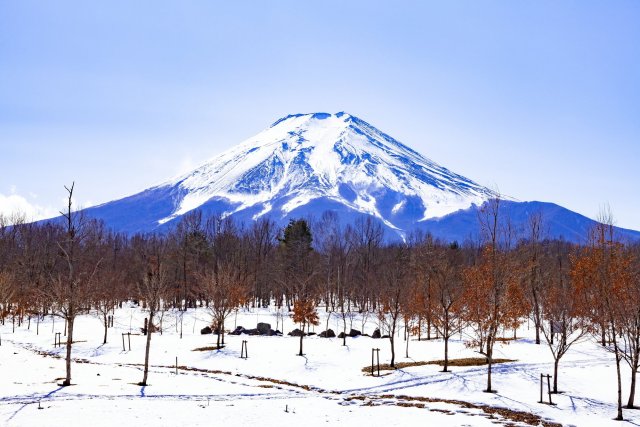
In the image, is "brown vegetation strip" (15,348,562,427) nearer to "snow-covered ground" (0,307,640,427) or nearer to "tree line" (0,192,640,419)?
"snow-covered ground" (0,307,640,427)

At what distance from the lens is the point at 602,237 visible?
41625mm

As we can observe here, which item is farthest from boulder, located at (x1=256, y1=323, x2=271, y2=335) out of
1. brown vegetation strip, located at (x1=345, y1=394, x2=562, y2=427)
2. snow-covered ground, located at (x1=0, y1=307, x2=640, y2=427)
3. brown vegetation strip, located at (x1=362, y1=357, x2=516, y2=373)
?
brown vegetation strip, located at (x1=345, y1=394, x2=562, y2=427)

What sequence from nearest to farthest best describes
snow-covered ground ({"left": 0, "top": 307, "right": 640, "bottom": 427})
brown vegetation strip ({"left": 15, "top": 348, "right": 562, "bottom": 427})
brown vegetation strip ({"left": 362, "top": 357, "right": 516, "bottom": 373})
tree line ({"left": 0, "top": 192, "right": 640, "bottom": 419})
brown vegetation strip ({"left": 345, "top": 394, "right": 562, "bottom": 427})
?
snow-covered ground ({"left": 0, "top": 307, "right": 640, "bottom": 427}) → brown vegetation strip ({"left": 345, "top": 394, "right": 562, "bottom": 427}) → brown vegetation strip ({"left": 15, "top": 348, "right": 562, "bottom": 427}) → brown vegetation strip ({"left": 362, "top": 357, "right": 516, "bottom": 373}) → tree line ({"left": 0, "top": 192, "right": 640, "bottom": 419})

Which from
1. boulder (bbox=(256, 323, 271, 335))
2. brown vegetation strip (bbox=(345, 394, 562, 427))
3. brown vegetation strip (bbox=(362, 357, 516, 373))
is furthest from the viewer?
boulder (bbox=(256, 323, 271, 335))

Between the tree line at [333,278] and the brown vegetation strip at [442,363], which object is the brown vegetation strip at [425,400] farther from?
the tree line at [333,278]

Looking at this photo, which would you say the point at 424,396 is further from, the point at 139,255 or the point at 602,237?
the point at 139,255

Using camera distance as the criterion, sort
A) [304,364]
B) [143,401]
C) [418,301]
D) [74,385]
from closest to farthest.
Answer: [143,401]
[74,385]
[304,364]
[418,301]

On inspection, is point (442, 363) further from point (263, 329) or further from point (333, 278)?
point (333, 278)

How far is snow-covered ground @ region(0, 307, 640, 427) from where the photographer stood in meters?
20.6

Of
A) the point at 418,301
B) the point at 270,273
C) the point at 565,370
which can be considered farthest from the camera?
the point at 270,273

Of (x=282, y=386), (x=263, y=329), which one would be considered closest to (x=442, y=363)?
(x=282, y=386)

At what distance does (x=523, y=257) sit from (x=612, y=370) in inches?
768

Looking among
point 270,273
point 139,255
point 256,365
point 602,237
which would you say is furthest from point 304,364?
point 139,255

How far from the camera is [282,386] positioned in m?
30.0
